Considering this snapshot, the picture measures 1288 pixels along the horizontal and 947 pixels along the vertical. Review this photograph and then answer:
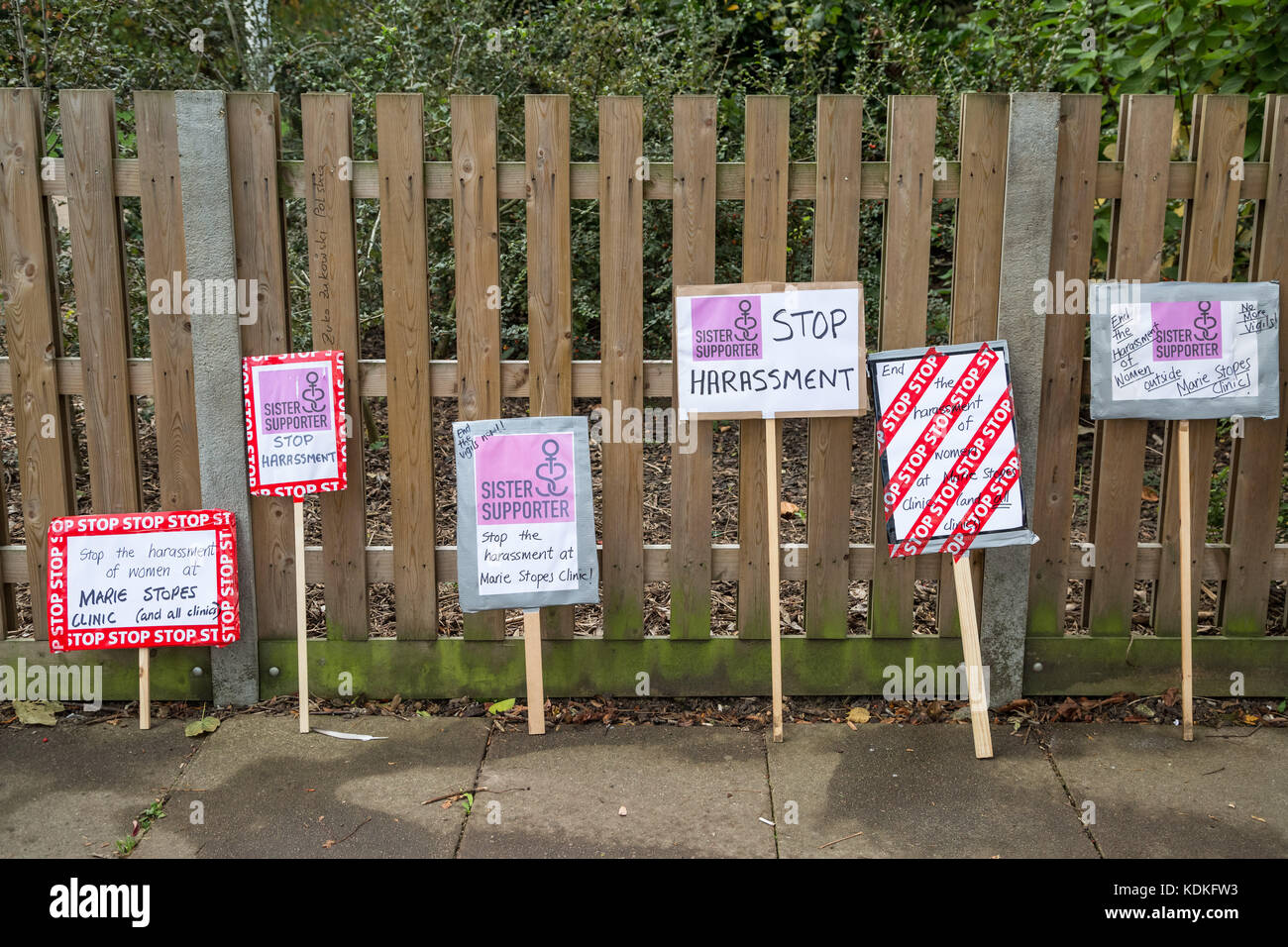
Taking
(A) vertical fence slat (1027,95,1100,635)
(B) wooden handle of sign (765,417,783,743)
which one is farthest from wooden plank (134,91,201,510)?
(A) vertical fence slat (1027,95,1100,635)

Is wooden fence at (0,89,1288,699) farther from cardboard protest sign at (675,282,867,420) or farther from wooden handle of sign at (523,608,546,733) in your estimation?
wooden handle of sign at (523,608,546,733)

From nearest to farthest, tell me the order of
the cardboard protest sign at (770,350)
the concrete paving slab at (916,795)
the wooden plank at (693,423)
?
1. the concrete paving slab at (916,795)
2. the wooden plank at (693,423)
3. the cardboard protest sign at (770,350)

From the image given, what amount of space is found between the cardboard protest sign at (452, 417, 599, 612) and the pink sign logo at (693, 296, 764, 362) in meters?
0.56

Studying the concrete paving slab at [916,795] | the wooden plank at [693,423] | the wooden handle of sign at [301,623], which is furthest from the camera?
the wooden handle of sign at [301,623]

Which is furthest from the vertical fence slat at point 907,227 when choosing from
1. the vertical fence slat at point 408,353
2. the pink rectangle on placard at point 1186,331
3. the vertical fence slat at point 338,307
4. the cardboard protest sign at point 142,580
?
the cardboard protest sign at point 142,580

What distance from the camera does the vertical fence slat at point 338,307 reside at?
156 inches

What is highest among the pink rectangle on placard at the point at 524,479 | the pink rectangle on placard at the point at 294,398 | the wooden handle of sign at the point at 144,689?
the pink rectangle on placard at the point at 294,398

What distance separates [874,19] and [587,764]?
575 cm

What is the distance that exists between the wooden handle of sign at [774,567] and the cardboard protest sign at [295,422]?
5.34 ft

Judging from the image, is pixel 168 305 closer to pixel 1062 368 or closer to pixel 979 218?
pixel 979 218

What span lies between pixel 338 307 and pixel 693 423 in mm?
1418

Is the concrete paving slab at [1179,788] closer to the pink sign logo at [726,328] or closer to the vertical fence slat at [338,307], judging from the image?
the pink sign logo at [726,328]

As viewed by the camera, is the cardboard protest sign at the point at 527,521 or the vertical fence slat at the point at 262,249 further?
the cardboard protest sign at the point at 527,521

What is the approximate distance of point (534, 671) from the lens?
418 cm
